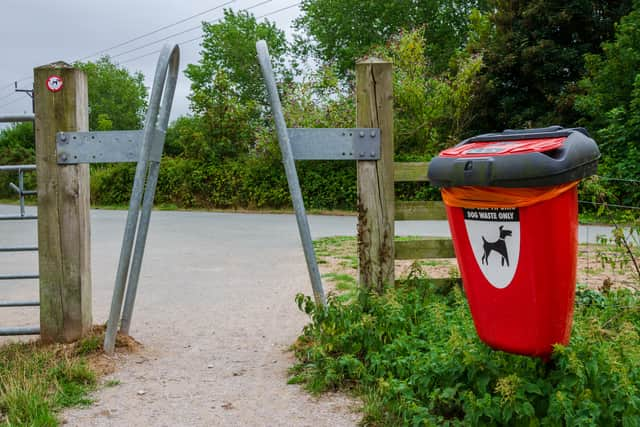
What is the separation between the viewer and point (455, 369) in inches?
116

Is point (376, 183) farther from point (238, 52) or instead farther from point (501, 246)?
point (238, 52)

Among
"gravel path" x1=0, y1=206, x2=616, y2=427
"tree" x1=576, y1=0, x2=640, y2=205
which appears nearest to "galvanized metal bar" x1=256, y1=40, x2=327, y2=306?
"gravel path" x1=0, y1=206, x2=616, y2=427

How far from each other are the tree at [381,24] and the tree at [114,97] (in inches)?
1183

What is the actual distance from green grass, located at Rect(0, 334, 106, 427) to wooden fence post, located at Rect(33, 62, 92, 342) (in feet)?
0.72

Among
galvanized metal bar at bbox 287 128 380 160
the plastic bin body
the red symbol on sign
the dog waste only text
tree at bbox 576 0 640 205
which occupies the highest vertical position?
tree at bbox 576 0 640 205

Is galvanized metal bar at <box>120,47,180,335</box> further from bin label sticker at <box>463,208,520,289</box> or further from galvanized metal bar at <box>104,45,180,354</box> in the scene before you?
bin label sticker at <box>463,208,520,289</box>

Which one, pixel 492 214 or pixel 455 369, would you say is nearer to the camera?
pixel 492 214

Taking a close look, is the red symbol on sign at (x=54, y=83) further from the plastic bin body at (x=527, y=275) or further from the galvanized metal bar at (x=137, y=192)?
the plastic bin body at (x=527, y=275)

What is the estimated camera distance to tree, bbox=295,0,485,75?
3562 cm

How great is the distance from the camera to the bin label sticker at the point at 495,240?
2.58 m

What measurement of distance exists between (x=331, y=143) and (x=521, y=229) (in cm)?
177

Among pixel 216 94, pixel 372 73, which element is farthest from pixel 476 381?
pixel 216 94

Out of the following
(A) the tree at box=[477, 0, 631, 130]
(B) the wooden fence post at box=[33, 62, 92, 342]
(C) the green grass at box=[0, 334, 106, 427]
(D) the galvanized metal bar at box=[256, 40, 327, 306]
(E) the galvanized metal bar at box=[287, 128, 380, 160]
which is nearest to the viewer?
(C) the green grass at box=[0, 334, 106, 427]

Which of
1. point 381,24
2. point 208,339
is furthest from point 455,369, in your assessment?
point 381,24
